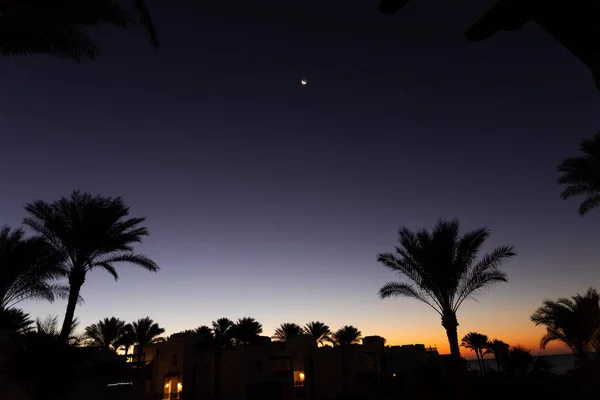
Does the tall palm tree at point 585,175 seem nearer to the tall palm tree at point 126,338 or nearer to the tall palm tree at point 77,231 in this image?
the tall palm tree at point 77,231

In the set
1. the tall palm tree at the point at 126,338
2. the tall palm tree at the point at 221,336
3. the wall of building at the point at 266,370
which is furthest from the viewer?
the tall palm tree at the point at 126,338

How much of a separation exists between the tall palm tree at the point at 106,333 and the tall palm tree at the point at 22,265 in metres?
21.7

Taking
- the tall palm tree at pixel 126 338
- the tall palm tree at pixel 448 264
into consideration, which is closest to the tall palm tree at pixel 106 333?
the tall palm tree at pixel 126 338

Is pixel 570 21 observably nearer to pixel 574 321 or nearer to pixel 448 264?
pixel 448 264

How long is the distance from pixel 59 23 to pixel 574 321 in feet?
101

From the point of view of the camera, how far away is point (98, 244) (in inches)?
819

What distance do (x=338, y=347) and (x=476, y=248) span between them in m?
24.9

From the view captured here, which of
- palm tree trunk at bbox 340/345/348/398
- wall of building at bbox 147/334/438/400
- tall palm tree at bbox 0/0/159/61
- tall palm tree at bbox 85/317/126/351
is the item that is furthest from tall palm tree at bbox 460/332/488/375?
tall palm tree at bbox 0/0/159/61

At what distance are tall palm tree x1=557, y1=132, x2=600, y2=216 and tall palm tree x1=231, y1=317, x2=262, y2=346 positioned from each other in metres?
26.5

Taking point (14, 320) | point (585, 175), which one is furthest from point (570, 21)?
point (14, 320)

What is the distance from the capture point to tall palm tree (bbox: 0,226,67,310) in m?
20.4

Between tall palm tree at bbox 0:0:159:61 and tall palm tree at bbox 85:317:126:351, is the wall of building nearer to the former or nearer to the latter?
tall palm tree at bbox 85:317:126:351

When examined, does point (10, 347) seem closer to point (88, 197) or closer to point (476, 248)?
point (88, 197)

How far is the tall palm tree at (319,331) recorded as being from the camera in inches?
1948
